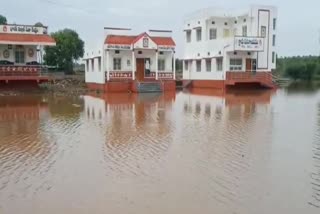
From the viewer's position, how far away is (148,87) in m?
31.4

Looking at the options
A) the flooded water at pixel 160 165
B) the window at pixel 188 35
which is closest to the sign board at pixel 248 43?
the window at pixel 188 35

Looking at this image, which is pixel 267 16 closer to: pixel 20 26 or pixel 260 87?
pixel 260 87

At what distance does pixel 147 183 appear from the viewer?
23.6 ft

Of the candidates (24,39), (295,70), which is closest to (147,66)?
Answer: (24,39)

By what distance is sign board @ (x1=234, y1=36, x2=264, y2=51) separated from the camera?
Answer: 34.0 meters

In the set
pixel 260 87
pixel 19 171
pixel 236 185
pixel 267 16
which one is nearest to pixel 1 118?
pixel 19 171

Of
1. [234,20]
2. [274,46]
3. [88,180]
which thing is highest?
[234,20]

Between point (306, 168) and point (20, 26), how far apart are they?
25667 millimetres

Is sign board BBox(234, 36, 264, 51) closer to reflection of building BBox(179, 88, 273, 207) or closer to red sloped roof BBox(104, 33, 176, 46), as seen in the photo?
red sloped roof BBox(104, 33, 176, 46)

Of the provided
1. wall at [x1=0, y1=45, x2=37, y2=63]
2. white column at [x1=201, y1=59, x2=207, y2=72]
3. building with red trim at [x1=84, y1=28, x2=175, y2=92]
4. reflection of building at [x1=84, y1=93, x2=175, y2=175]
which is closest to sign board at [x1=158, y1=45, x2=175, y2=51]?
building with red trim at [x1=84, y1=28, x2=175, y2=92]

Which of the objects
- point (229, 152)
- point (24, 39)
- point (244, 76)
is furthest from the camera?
point (244, 76)

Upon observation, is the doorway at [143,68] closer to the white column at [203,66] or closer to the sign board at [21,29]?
the white column at [203,66]

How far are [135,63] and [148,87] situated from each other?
107 inches

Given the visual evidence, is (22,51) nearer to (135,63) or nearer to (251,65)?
(135,63)
